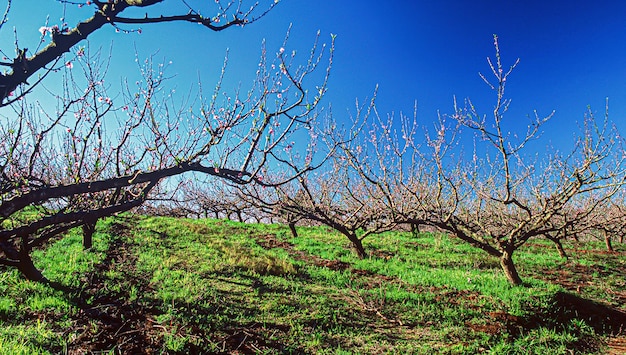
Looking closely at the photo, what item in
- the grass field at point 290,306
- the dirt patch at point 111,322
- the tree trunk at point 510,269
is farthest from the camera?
the tree trunk at point 510,269

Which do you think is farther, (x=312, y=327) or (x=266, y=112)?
(x=312, y=327)

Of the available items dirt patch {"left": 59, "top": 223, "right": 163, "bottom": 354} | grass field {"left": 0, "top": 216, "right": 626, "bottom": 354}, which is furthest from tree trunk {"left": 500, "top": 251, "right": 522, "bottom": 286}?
dirt patch {"left": 59, "top": 223, "right": 163, "bottom": 354}

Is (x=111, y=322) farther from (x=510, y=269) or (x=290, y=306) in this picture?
(x=510, y=269)

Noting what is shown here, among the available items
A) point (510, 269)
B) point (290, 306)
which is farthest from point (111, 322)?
point (510, 269)

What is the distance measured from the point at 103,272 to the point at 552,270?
15.3 metres

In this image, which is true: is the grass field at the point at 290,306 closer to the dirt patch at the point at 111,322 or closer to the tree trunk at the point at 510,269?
the dirt patch at the point at 111,322

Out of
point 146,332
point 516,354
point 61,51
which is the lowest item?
point 516,354

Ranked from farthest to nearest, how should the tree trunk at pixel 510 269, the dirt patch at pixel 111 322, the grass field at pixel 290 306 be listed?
1. the tree trunk at pixel 510 269
2. the grass field at pixel 290 306
3. the dirt patch at pixel 111 322

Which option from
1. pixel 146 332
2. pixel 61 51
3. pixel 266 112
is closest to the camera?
pixel 61 51

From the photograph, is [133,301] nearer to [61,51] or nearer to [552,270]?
[61,51]

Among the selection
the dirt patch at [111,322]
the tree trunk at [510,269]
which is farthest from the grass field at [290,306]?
the tree trunk at [510,269]

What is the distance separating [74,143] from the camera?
7.95 meters

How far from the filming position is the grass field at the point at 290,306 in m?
5.44

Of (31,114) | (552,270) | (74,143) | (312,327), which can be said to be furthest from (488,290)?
(31,114)
